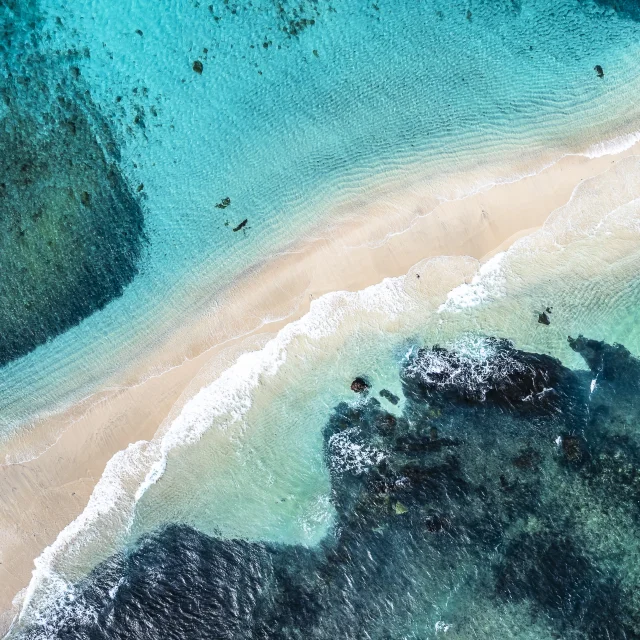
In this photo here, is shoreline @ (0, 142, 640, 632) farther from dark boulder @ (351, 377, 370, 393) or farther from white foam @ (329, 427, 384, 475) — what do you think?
white foam @ (329, 427, 384, 475)

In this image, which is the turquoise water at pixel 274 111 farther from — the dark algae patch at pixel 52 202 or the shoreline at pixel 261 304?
the shoreline at pixel 261 304

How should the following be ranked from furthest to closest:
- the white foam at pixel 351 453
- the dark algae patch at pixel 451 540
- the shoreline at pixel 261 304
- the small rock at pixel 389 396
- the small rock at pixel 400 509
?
1. the shoreline at pixel 261 304
2. the small rock at pixel 389 396
3. the white foam at pixel 351 453
4. the small rock at pixel 400 509
5. the dark algae patch at pixel 451 540

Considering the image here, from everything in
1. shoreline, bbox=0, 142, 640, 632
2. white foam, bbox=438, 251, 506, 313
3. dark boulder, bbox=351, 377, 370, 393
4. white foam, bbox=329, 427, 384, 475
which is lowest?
white foam, bbox=329, 427, 384, 475

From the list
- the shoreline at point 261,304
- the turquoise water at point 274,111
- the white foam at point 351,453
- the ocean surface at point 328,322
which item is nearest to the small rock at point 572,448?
the ocean surface at point 328,322

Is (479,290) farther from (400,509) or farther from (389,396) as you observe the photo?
(400,509)

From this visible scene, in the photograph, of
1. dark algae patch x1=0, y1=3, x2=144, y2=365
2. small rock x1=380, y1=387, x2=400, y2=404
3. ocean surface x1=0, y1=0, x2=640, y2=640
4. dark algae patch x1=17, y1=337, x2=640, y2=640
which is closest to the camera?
dark algae patch x1=17, y1=337, x2=640, y2=640

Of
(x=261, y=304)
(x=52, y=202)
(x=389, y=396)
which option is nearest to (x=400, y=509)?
(x=389, y=396)

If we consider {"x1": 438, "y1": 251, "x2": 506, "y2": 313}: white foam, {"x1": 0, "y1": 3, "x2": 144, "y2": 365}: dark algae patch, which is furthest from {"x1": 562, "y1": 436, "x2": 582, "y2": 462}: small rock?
{"x1": 0, "y1": 3, "x2": 144, "y2": 365}: dark algae patch
